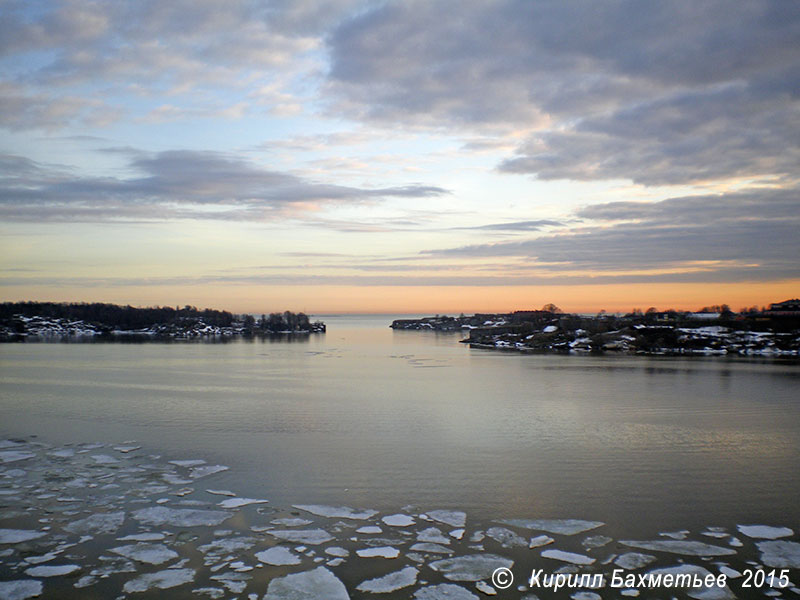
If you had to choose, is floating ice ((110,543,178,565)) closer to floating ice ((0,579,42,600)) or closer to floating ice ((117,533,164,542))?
floating ice ((117,533,164,542))

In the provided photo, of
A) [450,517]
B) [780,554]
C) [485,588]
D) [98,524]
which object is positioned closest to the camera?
[485,588]

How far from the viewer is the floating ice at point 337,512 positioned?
7.71 m

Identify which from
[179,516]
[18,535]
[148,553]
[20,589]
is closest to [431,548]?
[148,553]

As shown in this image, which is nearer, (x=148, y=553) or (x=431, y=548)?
(x=148, y=553)

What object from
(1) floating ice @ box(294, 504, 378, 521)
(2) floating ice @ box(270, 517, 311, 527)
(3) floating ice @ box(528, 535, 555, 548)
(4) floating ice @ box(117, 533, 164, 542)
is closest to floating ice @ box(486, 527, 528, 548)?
(3) floating ice @ box(528, 535, 555, 548)

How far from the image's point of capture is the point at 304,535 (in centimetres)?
701

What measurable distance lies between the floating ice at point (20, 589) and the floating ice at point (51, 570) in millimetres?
164

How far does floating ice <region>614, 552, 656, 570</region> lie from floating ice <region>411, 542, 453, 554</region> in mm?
1978

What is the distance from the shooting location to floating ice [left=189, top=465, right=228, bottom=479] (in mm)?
9578

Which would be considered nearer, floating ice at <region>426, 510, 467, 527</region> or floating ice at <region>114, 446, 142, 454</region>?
floating ice at <region>426, 510, 467, 527</region>

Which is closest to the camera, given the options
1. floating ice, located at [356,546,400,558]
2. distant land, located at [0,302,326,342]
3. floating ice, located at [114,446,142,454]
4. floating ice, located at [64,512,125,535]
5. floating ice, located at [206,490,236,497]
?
floating ice, located at [356,546,400,558]

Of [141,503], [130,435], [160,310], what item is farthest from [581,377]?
[160,310]

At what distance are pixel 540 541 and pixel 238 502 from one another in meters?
4.45

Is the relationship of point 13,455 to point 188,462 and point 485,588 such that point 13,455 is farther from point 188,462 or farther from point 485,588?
point 485,588
